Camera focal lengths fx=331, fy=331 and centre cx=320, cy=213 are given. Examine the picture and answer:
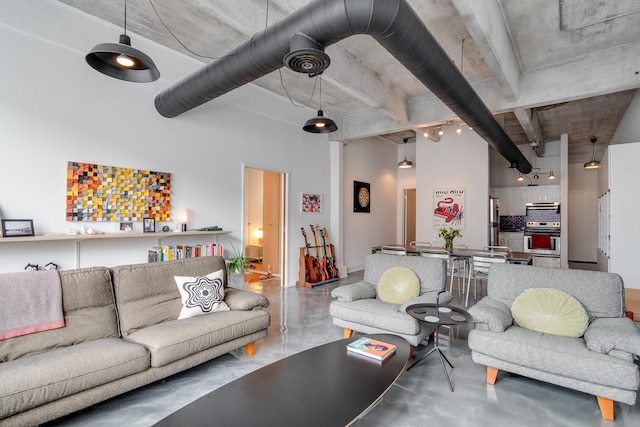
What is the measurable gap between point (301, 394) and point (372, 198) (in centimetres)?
745

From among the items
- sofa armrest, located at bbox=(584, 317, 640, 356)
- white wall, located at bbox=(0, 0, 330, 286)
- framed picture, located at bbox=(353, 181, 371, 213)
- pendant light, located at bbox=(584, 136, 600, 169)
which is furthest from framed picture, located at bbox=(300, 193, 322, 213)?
pendant light, located at bbox=(584, 136, 600, 169)

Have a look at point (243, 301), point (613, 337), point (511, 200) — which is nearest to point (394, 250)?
point (243, 301)

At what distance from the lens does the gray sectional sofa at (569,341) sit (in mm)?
2230

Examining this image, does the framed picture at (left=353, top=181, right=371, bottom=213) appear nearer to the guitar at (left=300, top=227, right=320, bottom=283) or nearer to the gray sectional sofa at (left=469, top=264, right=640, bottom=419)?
the guitar at (left=300, top=227, right=320, bottom=283)

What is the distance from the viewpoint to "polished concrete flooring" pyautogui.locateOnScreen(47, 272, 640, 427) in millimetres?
2236

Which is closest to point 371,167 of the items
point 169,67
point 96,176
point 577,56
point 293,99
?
point 293,99

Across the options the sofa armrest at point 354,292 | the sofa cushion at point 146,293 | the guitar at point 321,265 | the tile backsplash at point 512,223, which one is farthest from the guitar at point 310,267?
the tile backsplash at point 512,223

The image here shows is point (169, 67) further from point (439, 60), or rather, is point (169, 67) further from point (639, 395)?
point (639, 395)

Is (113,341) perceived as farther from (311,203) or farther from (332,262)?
(332,262)

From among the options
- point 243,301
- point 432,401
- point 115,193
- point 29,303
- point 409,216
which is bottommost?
point 432,401

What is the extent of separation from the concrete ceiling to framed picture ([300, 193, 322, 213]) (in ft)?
6.17

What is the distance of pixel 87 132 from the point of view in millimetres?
3799

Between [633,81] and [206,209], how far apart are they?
597 cm

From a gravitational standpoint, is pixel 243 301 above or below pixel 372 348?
above
